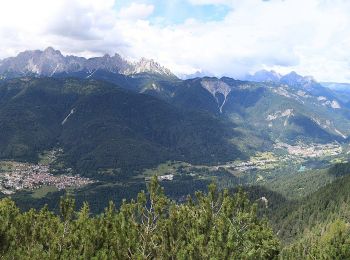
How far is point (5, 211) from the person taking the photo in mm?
51188

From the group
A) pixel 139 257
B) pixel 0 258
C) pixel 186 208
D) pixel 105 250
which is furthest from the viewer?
pixel 186 208

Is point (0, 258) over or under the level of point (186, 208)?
under

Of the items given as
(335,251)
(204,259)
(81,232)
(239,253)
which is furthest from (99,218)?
(335,251)

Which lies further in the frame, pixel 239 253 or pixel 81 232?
pixel 81 232

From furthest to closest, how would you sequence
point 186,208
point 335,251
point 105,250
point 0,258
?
point 335,251, point 186,208, point 0,258, point 105,250

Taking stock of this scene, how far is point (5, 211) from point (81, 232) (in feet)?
36.8

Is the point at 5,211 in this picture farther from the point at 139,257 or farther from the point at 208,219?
the point at 208,219

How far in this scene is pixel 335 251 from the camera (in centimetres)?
8375

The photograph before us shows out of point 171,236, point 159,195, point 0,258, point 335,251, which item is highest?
point 159,195

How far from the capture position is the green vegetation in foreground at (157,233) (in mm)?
40969

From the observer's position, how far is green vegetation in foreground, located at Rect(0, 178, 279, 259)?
4097 centimetres

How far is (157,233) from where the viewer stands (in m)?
45.0

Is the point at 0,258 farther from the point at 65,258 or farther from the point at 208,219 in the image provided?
the point at 208,219

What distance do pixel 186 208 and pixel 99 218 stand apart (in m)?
10.7
